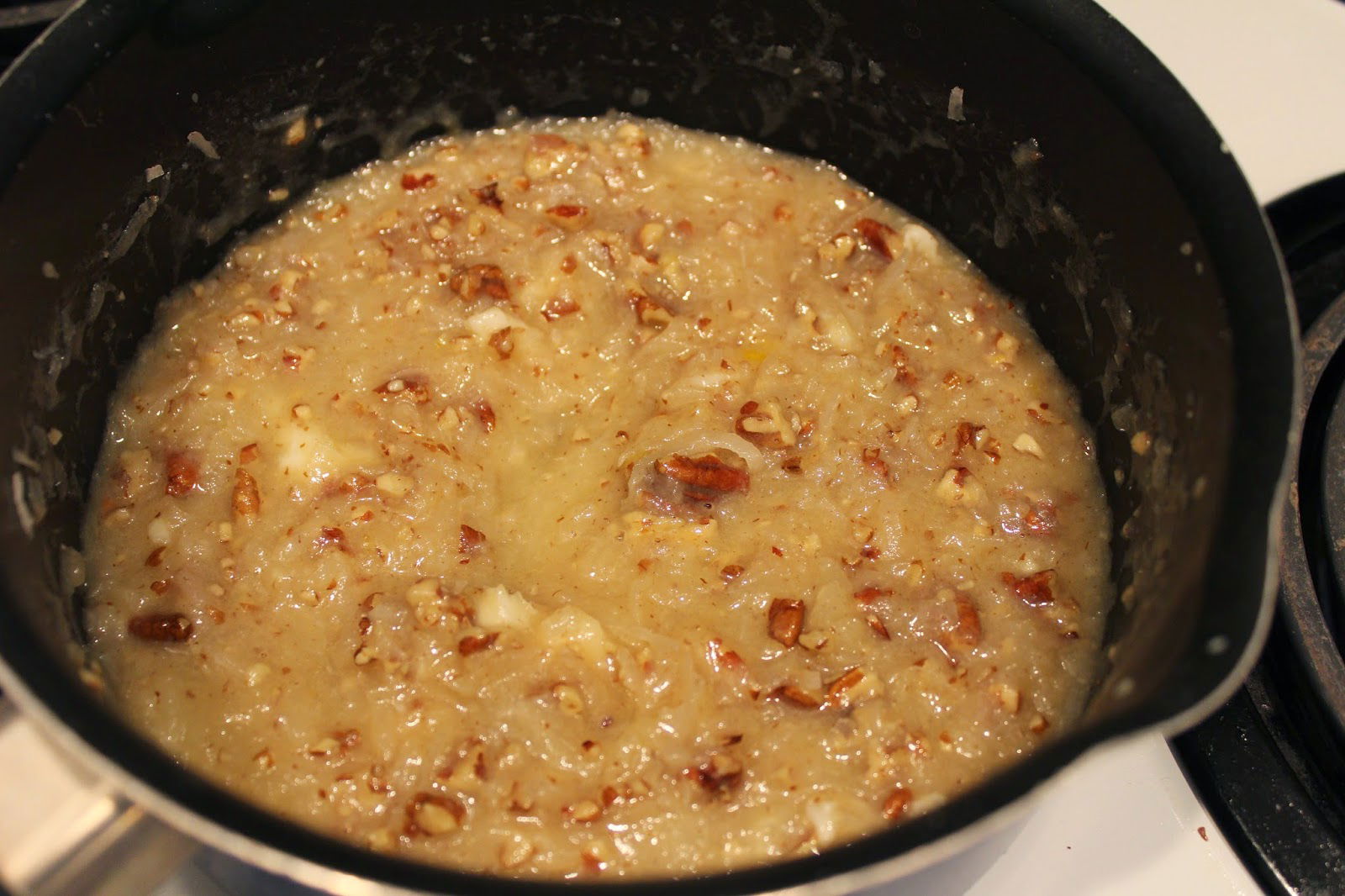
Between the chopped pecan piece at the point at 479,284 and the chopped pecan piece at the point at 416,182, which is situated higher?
the chopped pecan piece at the point at 416,182

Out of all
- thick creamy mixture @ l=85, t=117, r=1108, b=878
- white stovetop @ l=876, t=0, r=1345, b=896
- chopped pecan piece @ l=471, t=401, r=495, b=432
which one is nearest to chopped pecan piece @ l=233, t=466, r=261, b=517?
thick creamy mixture @ l=85, t=117, r=1108, b=878

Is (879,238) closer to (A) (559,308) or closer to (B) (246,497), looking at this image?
(A) (559,308)

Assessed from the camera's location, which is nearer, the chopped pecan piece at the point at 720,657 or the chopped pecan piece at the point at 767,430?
the chopped pecan piece at the point at 720,657

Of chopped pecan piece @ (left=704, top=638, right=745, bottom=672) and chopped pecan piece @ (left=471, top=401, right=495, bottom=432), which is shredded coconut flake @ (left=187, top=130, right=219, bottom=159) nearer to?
chopped pecan piece @ (left=471, top=401, right=495, bottom=432)

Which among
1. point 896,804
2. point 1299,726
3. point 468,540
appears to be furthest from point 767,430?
point 1299,726

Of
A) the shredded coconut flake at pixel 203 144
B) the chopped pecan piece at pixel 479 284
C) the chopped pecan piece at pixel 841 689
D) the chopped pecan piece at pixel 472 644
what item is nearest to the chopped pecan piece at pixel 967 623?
the chopped pecan piece at pixel 841 689

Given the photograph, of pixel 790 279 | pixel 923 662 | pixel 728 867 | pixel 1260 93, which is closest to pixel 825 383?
pixel 790 279

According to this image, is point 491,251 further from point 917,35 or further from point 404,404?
point 917,35

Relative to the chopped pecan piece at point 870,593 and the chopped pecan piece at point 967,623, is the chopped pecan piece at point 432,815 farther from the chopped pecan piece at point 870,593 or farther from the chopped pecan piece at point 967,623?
the chopped pecan piece at point 967,623
